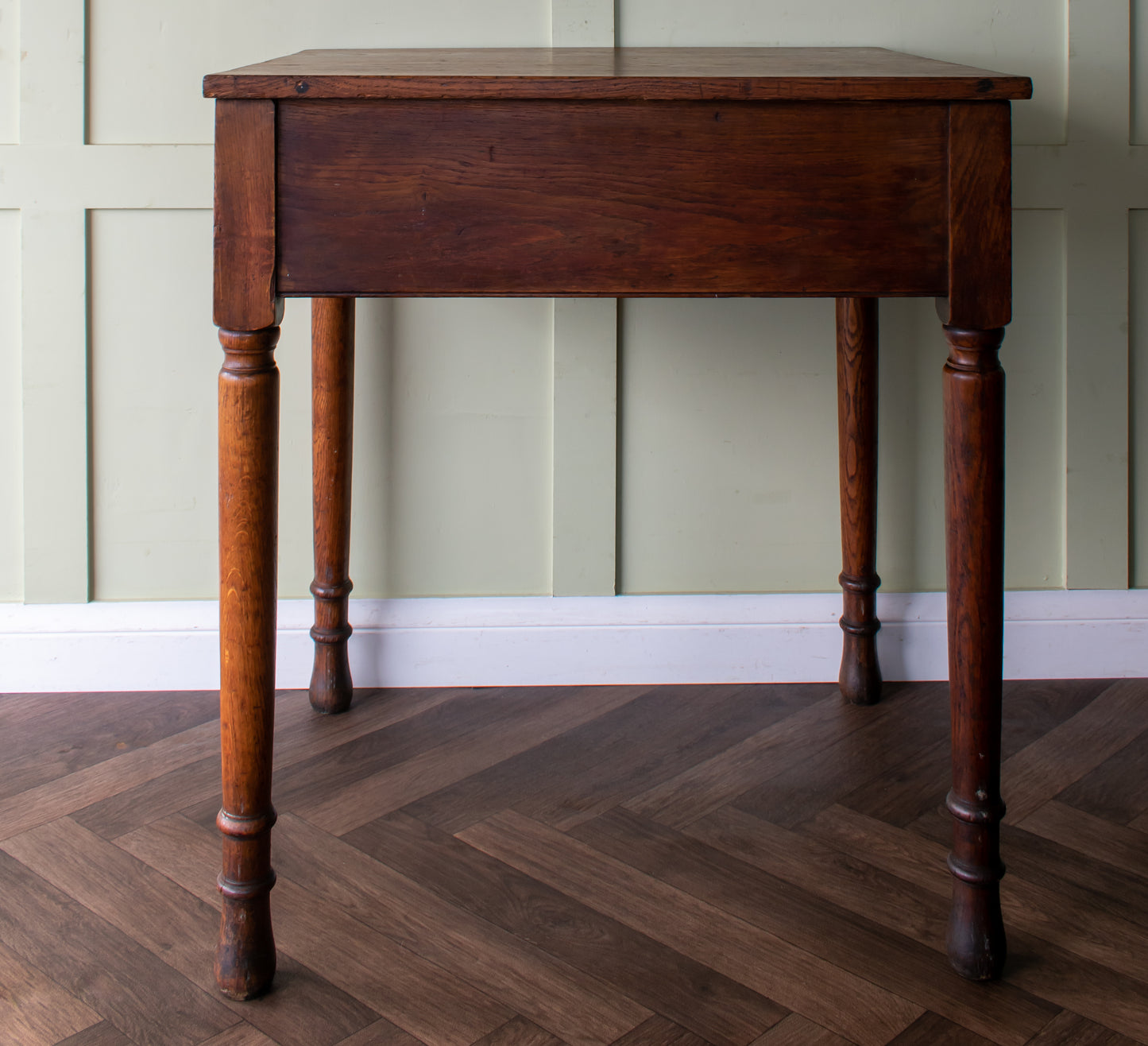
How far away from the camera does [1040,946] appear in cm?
112

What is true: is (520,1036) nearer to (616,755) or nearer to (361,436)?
(616,755)

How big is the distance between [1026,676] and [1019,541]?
0.62 ft

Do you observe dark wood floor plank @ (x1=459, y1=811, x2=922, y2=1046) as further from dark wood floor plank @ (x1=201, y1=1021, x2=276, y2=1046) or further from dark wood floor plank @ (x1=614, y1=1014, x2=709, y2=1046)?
dark wood floor plank @ (x1=201, y1=1021, x2=276, y2=1046)

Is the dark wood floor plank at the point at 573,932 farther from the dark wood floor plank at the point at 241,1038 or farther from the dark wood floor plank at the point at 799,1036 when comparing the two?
the dark wood floor plank at the point at 241,1038

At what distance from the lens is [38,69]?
5.20 ft

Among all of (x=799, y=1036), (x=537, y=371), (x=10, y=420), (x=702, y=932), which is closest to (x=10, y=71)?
(x=10, y=420)

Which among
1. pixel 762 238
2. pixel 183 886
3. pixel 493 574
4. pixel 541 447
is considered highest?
pixel 762 238

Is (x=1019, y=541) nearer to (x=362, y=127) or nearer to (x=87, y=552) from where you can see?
(x=362, y=127)

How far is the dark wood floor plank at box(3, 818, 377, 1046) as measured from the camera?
1017 millimetres

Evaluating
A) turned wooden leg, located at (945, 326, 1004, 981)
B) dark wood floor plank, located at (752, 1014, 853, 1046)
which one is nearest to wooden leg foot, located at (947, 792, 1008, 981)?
turned wooden leg, located at (945, 326, 1004, 981)

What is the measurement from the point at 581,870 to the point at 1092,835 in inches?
21.1

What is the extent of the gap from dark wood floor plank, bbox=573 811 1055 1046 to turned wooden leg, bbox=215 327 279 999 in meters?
0.38

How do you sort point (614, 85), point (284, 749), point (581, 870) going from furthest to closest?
point (284, 749) → point (581, 870) → point (614, 85)

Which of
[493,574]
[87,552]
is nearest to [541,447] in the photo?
[493,574]
